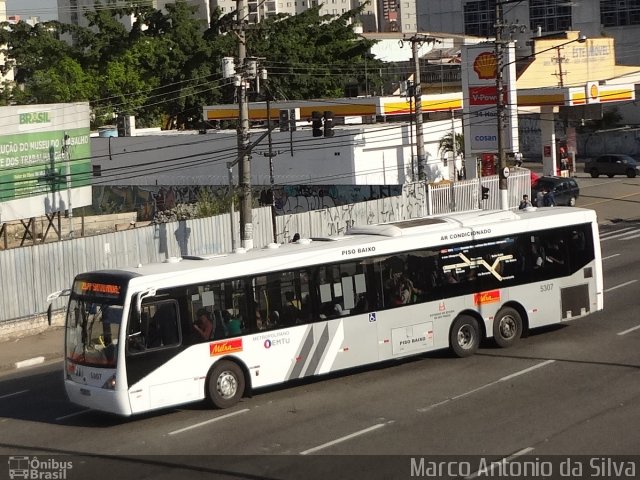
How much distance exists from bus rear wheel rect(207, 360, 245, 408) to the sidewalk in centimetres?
735

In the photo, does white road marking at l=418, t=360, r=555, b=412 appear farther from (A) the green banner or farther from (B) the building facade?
(B) the building facade

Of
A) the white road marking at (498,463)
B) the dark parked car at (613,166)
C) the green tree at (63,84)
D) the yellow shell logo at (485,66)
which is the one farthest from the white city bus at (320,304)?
the green tree at (63,84)

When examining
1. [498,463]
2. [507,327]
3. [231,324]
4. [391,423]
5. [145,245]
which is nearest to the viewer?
[498,463]

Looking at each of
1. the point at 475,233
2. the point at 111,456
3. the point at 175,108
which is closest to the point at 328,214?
the point at 475,233

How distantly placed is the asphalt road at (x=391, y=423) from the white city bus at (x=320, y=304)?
50 cm

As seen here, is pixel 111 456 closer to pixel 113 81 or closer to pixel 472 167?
pixel 472 167

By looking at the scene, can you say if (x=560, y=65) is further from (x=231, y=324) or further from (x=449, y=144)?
(x=231, y=324)

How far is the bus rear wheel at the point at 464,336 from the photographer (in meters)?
19.5

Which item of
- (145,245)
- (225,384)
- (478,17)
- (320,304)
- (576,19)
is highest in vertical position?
(478,17)

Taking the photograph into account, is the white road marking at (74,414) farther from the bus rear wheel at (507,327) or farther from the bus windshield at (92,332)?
the bus rear wheel at (507,327)

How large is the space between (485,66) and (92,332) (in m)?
33.3

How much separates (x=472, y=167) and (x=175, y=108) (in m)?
32.2

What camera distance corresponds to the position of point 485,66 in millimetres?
46594

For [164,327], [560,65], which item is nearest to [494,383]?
[164,327]
